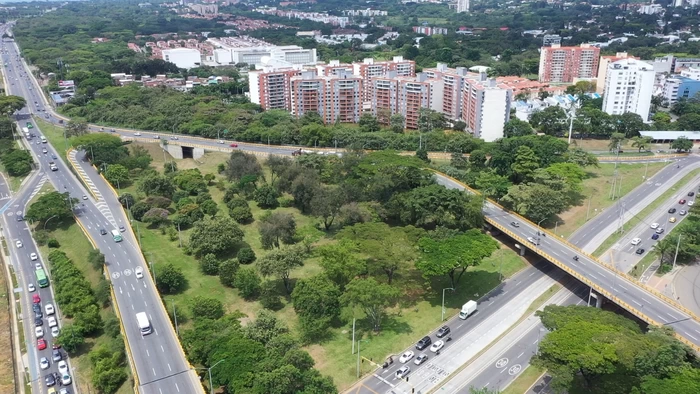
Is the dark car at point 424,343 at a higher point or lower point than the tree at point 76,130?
lower

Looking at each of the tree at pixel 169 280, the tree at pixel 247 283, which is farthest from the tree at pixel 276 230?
the tree at pixel 169 280

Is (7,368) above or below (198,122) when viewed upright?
below

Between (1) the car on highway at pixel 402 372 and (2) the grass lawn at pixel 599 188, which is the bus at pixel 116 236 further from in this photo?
(2) the grass lawn at pixel 599 188

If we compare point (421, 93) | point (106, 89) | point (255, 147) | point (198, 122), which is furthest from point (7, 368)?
point (106, 89)

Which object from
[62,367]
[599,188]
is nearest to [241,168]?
[62,367]

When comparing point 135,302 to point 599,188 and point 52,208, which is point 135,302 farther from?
point 599,188

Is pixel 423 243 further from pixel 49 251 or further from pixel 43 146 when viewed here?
pixel 43 146
